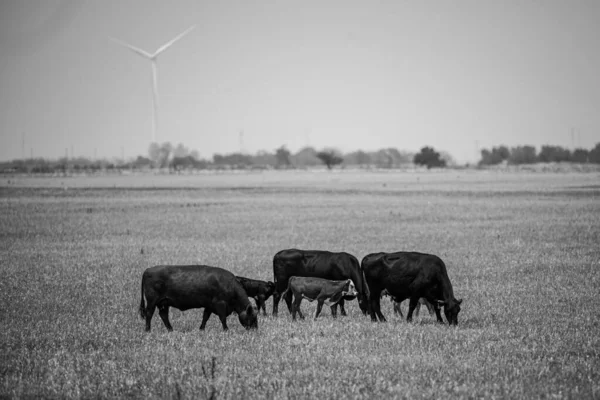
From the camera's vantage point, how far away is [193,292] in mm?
13555

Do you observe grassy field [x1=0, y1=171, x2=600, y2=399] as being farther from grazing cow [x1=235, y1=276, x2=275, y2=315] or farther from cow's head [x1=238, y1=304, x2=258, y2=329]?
grazing cow [x1=235, y1=276, x2=275, y2=315]

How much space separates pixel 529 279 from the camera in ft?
66.6

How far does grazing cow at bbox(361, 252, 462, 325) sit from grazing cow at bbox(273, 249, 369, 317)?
0.75 meters

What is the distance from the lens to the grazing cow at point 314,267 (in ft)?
52.6

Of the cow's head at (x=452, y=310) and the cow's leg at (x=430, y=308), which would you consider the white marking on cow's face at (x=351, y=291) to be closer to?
the cow's leg at (x=430, y=308)

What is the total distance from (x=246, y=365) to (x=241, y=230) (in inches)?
1004

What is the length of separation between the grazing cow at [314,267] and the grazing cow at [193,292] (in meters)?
2.31

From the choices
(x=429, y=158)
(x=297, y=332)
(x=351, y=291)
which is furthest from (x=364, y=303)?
(x=429, y=158)

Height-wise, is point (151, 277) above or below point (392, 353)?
above

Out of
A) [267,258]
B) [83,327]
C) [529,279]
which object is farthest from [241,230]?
[83,327]

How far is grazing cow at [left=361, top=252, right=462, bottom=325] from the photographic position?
14484 mm

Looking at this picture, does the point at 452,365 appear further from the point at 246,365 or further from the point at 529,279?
the point at 529,279

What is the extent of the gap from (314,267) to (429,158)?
601 ft

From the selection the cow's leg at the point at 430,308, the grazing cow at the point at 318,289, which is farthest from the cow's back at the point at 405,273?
the cow's leg at the point at 430,308
